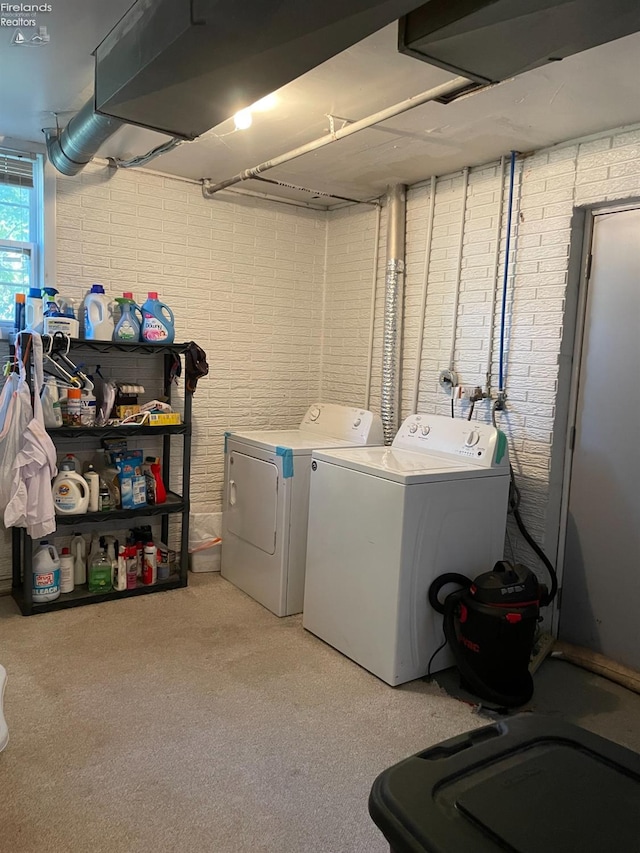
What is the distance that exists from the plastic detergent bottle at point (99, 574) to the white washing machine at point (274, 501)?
2.38ft

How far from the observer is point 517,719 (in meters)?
1.16

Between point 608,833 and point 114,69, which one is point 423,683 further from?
point 114,69

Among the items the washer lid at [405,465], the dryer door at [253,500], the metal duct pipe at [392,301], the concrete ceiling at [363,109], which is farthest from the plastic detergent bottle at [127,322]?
the metal duct pipe at [392,301]

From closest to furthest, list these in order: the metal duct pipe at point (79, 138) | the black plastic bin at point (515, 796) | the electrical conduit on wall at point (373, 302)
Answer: the black plastic bin at point (515, 796)
the metal duct pipe at point (79, 138)
the electrical conduit on wall at point (373, 302)

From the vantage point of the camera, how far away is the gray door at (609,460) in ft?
9.20

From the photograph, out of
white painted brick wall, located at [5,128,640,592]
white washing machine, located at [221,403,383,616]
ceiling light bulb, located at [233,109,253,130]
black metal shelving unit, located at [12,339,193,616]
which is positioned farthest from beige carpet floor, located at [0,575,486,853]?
ceiling light bulb, located at [233,109,253,130]

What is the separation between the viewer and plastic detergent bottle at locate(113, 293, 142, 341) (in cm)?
330

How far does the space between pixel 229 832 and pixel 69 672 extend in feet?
3.85

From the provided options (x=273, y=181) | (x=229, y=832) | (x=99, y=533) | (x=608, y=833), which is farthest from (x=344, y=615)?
(x=273, y=181)

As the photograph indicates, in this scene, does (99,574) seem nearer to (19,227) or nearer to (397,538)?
(397,538)

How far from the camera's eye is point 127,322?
3.32 metres

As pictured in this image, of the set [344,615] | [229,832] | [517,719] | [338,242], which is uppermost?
[338,242]

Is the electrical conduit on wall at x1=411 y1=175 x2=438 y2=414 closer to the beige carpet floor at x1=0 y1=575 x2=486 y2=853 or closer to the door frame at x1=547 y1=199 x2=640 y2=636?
the door frame at x1=547 y1=199 x2=640 y2=636

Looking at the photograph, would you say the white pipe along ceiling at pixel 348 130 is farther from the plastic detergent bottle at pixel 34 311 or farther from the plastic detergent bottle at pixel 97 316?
the plastic detergent bottle at pixel 34 311
